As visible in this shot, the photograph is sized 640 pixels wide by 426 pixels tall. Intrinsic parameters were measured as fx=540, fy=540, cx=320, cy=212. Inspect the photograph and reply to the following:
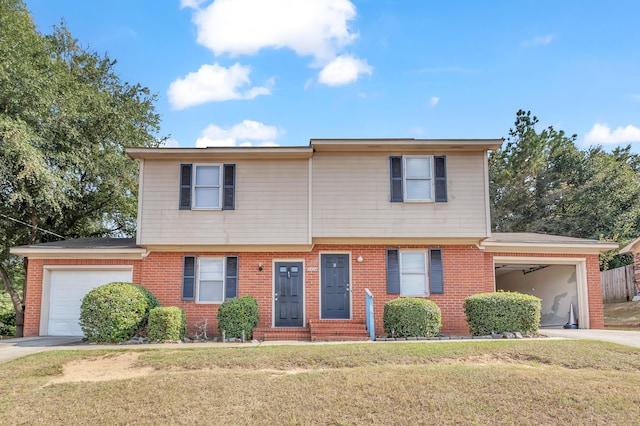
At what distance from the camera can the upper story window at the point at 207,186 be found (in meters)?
15.7

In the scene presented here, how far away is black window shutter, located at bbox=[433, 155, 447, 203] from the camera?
15672 mm

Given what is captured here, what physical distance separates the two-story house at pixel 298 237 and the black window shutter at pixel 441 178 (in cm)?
3

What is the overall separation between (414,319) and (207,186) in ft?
22.9

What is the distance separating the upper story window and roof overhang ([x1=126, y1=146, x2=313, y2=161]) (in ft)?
1.13

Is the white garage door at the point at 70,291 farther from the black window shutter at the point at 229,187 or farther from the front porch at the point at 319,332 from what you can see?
the front porch at the point at 319,332

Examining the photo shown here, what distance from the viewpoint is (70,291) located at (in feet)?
53.5

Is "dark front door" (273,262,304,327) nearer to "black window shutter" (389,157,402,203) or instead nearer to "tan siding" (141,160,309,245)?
"tan siding" (141,160,309,245)

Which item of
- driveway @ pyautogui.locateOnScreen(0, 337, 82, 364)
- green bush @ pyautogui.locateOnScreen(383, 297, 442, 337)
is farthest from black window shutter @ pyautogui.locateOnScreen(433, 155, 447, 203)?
driveway @ pyautogui.locateOnScreen(0, 337, 82, 364)

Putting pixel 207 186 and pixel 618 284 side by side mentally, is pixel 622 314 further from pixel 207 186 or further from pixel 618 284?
pixel 207 186

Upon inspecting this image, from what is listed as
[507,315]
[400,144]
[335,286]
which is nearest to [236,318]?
[335,286]

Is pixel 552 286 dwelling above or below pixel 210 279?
below

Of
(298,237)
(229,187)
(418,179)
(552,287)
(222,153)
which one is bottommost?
(552,287)

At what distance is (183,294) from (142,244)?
6.21ft

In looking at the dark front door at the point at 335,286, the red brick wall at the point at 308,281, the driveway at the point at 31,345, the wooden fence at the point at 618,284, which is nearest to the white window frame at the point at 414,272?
the red brick wall at the point at 308,281
